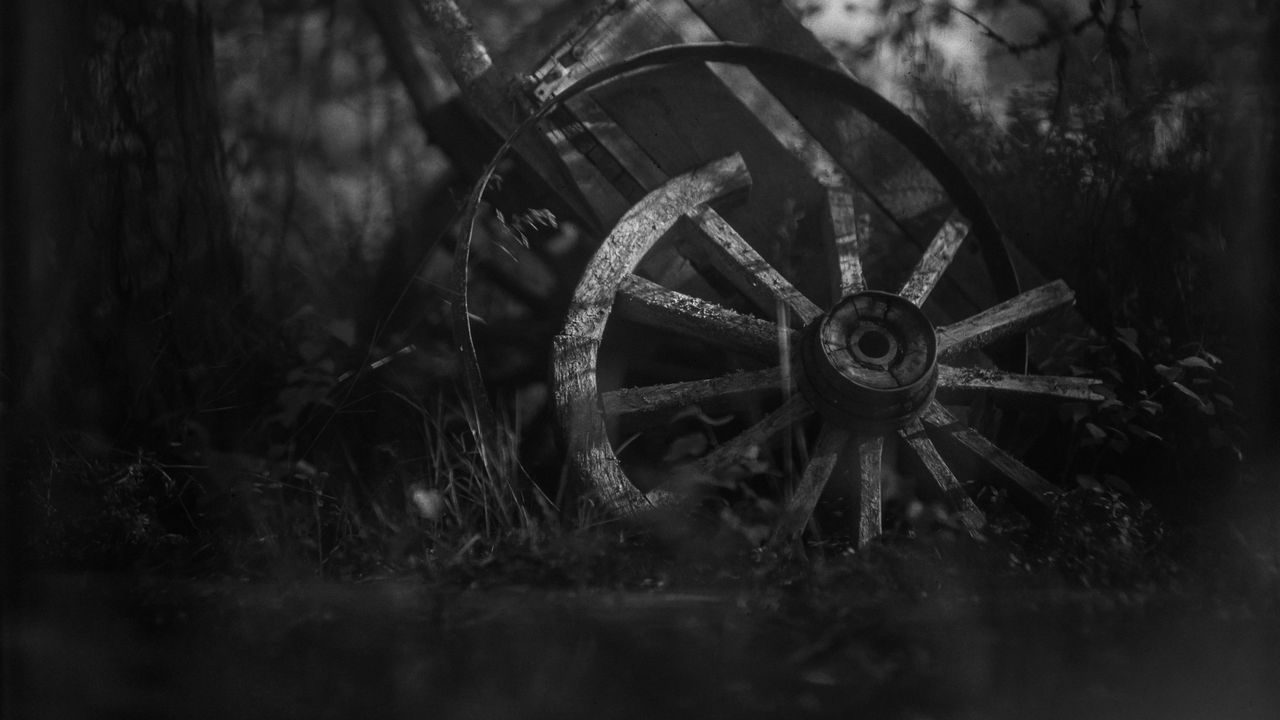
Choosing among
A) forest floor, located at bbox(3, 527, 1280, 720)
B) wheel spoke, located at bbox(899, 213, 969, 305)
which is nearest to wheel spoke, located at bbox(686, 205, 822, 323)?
wheel spoke, located at bbox(899, 213, 969, 305)

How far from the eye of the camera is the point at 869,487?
2.60 meters

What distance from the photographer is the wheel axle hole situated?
8.68 ft

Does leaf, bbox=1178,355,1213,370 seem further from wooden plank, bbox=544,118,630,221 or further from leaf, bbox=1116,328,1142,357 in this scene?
wooden plank, bbox=544,118,630,221

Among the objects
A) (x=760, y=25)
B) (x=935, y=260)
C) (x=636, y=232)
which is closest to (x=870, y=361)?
(x=935, y=260)

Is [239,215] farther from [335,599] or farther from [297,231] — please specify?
[335,599]

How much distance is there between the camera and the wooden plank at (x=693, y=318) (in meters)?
2.70

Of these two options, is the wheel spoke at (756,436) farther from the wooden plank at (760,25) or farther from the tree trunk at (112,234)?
the tree trunk at (112,234)

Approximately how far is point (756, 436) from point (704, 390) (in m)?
0.19

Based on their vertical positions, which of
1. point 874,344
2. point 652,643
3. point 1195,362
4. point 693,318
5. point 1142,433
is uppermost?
point 1195,362

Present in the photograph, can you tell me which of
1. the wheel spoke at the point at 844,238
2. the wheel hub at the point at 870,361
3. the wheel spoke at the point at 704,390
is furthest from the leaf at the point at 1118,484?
the wheel spoke at the point at 704,390

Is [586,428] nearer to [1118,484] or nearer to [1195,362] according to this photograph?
[1118,484]

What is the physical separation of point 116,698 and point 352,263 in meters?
1.85

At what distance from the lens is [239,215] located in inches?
120

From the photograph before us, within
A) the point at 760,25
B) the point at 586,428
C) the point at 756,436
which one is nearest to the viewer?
the point at 586,428
